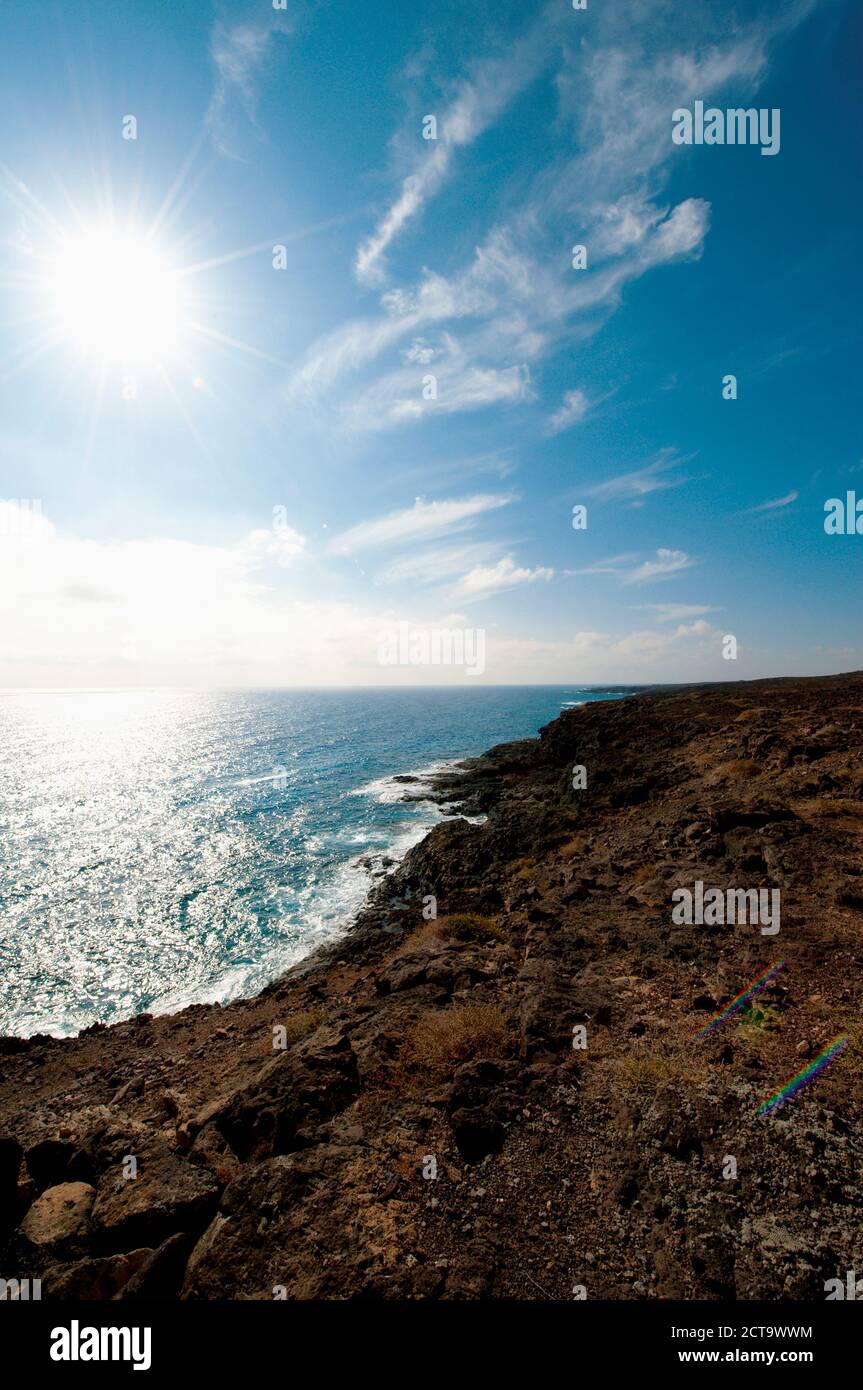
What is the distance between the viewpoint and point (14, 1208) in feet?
28.6

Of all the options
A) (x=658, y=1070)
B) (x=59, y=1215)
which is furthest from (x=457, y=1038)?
(x=59, y=1215)

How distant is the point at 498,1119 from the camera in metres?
7.22

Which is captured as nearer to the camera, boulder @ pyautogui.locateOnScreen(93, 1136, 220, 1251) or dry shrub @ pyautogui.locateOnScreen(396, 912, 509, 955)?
boulder @ pyautogui.locateOnScreen(93, 1136, 220, 1251)

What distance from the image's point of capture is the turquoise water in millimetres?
22547

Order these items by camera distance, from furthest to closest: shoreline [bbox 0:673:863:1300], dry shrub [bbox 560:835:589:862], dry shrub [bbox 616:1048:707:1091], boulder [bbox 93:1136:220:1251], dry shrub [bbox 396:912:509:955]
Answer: dry shrub [bbox 560:835:589:862]
dry shrub [bbox 396:912:509:955]
dry shrub [bbox 616:1048:707:1091]
boulder [bbox 93:1136:220:1251]
shoreline [bbox 0:673:863:1300]

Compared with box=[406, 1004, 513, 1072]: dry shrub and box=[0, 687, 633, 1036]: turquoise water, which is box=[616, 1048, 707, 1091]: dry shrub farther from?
box=[0, 687, 633, 1036]: turquoise water

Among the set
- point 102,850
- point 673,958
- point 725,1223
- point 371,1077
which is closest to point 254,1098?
point 371,1077

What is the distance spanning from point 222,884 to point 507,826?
19073 millimetres

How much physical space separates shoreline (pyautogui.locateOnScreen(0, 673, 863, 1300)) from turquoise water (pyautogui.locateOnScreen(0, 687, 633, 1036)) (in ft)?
16.5

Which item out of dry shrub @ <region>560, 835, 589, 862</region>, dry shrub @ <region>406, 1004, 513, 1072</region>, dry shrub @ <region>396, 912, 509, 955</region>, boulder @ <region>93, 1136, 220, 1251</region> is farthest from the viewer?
dry shrub @ <region>560, 835, 589, 862</region>

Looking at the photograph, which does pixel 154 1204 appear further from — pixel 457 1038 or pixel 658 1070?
pixel 658 1070

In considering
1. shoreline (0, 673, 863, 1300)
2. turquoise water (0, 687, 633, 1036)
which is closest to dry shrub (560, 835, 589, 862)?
shoreline (0, 673, 863, 1300)

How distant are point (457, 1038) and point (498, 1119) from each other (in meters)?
2.38
